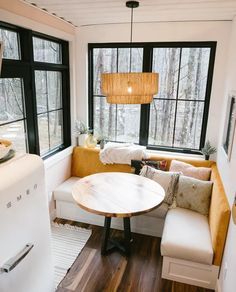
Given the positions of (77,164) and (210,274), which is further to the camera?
(77,164)

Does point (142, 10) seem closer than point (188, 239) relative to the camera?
No

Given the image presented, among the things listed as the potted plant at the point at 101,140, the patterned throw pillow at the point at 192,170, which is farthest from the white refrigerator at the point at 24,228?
the potted plant at the point at 101,140

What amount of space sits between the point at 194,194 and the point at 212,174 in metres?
0.40

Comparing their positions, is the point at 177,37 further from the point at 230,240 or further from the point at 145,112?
the point at 230,240

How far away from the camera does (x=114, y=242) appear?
2666mm

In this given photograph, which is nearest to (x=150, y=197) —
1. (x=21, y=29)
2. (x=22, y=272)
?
(x=22, y=272)

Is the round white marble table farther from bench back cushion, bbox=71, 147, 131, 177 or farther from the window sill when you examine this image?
the window sill

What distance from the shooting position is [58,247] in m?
2.69

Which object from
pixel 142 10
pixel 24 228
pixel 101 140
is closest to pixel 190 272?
pixel 24 228

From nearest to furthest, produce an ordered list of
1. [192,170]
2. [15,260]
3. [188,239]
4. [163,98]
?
[15,260] → [188,239] → [192,170] → [163,98]

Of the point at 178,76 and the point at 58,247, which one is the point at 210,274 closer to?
the point at 58,247

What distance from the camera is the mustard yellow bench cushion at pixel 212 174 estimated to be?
2.04 metres

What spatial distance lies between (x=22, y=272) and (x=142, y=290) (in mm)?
1255

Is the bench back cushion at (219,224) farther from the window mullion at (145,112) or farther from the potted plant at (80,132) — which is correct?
the potted plant at (80,132)
